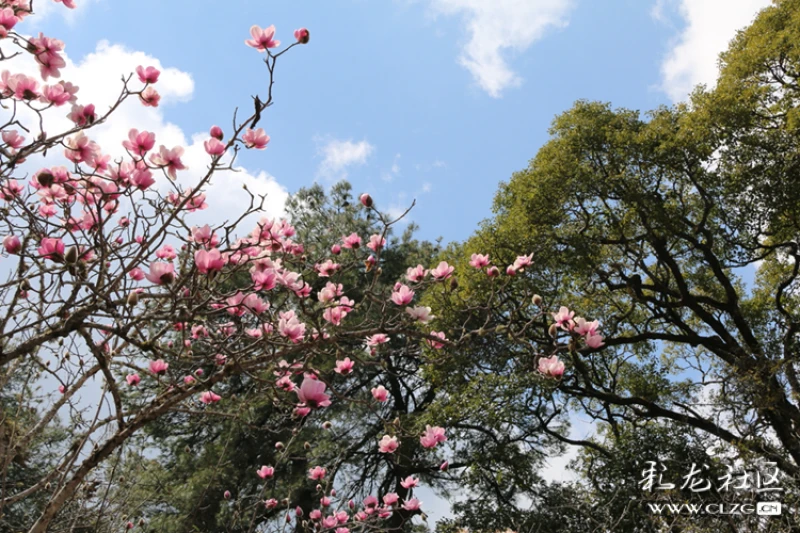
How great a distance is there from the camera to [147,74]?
1.98 m

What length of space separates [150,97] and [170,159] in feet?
0.95

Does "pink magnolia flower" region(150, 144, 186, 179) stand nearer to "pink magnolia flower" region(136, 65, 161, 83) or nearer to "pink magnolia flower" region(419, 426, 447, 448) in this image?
"pink magnolia flower" region(136, 65, 161, 83)

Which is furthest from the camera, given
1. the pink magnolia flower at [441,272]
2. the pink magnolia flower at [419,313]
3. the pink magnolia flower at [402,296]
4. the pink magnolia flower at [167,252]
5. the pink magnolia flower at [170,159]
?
the pink magnolia flower at [167,252]

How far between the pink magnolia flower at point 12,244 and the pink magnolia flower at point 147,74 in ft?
2.11

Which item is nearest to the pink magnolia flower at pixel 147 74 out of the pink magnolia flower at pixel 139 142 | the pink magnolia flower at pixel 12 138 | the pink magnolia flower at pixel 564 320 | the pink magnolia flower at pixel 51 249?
the pink magnolia flower at pixel 139 142

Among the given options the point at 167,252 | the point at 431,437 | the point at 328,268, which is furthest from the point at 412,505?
the point at 167,252

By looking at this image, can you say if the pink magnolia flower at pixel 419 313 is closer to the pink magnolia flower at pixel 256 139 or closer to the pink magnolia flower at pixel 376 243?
the pink magnolia flower at pixel 376 243

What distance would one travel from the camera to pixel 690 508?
476 cm

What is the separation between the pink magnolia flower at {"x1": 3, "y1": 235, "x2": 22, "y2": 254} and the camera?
1967 millimetres

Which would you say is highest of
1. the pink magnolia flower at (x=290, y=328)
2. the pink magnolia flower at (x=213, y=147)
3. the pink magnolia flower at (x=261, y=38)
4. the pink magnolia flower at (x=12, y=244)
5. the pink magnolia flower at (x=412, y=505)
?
the pink magnolia flower at (x=261, y=38)

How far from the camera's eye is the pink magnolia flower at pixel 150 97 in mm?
2014

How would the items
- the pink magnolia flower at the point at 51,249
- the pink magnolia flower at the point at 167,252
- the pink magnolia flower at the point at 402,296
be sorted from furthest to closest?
the pink magnolia flower at the point at 167,252
the pink magnolia flower at the point at 402,296
the pink magnolia flower at the point at 51,249

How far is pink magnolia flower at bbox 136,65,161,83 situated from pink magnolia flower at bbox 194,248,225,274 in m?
0.71

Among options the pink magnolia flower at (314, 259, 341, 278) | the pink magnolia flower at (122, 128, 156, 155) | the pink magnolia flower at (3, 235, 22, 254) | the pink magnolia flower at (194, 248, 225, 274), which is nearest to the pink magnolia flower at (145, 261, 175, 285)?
the pink magnolia flower at (194, 248, 225, 274)
